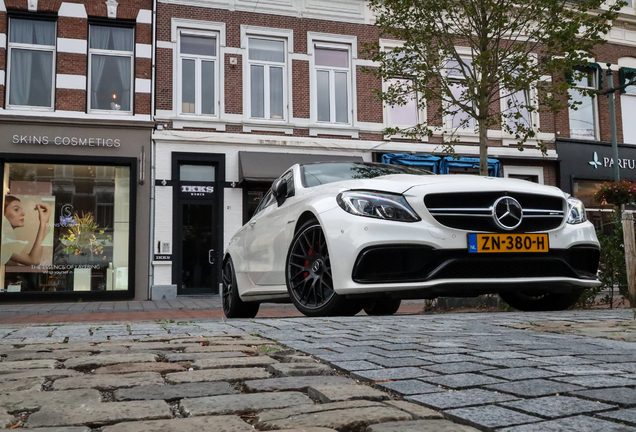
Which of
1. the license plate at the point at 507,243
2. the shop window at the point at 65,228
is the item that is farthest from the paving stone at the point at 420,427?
the shop window at the point at 65,228

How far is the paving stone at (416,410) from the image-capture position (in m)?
1.79

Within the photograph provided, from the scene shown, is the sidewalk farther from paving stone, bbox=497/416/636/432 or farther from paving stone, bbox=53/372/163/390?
paving stone, bbox=497/416/636/432

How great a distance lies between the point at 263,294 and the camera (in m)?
6.30

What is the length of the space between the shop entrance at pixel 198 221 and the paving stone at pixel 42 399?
46.5 feet

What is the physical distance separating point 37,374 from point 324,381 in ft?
3.76

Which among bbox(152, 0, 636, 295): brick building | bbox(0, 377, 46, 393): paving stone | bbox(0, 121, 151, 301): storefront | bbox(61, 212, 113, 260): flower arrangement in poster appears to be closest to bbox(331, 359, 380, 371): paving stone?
bbox(0, 377, 46, 393): paving stone

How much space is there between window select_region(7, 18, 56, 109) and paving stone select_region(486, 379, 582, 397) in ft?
51.0

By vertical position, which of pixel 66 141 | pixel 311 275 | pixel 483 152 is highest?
pixel 66 141

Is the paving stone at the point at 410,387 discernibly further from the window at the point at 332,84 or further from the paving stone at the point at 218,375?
the window at the point at 332,84

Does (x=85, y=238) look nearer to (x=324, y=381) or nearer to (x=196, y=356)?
(x=196, y=356)

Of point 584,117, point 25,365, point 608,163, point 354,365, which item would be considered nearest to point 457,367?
point 354,365

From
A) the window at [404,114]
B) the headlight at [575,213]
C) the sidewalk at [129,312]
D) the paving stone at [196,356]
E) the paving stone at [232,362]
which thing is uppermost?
the window at [404,114]

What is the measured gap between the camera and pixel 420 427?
1653mm

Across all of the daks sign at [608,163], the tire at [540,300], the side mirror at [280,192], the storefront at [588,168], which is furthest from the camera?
the daks sign at [608,163]
